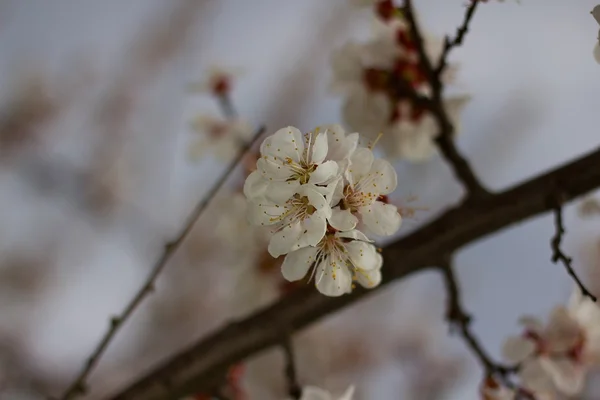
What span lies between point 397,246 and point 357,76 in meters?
0.32

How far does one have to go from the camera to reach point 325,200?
0.42 metres

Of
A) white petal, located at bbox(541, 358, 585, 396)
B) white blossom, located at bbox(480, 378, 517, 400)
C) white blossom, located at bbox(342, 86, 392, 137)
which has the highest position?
white blossom, located at bbox(342, 86, 392, 137)

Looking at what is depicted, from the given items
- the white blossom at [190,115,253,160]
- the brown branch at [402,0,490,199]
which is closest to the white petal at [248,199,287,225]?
the brown branch at [402,0,490,199]

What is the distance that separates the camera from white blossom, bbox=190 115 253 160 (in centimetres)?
122

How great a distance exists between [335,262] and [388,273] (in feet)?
0.92

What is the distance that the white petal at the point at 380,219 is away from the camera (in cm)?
48

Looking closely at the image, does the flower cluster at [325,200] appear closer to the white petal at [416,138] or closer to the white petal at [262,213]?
the white petal at [262,213]

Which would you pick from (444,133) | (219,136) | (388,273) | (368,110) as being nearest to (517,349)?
(388,273)

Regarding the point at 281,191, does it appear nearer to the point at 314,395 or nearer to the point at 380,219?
the point at 380,219

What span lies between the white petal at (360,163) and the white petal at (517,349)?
0.47m

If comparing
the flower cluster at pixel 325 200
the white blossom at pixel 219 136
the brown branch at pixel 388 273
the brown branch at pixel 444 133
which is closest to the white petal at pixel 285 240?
the flower cluster at pixel 325 200

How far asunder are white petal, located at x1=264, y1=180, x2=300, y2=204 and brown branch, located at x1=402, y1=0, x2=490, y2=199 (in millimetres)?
388

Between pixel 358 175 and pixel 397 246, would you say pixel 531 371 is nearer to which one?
pixel 397 246

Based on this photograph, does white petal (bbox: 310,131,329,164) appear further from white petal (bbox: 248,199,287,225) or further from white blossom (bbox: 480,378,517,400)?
white blossom (bbox: 480,378,517,400)
